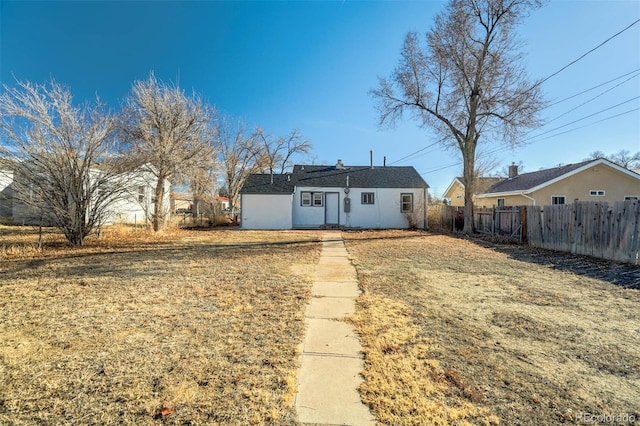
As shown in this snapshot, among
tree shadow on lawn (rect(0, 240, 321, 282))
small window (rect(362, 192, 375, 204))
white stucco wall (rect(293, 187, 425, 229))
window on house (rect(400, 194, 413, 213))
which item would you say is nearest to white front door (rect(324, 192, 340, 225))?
white stucco wall (rect(293, 187, 425, 229))

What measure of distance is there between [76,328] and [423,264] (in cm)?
694

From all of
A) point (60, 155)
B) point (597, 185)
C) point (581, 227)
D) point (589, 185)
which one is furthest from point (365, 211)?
point (60, 155)

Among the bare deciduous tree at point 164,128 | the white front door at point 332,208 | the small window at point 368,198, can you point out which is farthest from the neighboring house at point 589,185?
the bare deciduous tree at point 164,128

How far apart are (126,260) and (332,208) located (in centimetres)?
1371

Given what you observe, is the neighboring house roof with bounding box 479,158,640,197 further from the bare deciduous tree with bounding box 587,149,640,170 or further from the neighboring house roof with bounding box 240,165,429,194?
the bare deciduous tree with bounding box 587,149,640,170

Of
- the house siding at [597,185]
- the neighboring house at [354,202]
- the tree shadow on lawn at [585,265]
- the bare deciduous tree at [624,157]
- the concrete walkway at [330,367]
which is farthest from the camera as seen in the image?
the bare deciduous tree at [624,157]

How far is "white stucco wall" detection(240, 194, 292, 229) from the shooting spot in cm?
1866

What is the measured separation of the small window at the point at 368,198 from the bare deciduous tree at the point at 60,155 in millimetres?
14144

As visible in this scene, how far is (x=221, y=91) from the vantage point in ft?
53.2

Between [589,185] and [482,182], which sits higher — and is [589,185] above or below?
below

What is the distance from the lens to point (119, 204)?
44.2 feet

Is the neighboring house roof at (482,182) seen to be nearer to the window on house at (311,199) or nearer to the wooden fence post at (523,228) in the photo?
the window on house at (311,199)

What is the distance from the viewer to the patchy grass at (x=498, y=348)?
6.93 feet

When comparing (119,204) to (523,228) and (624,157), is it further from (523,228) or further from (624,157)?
(624,157)
